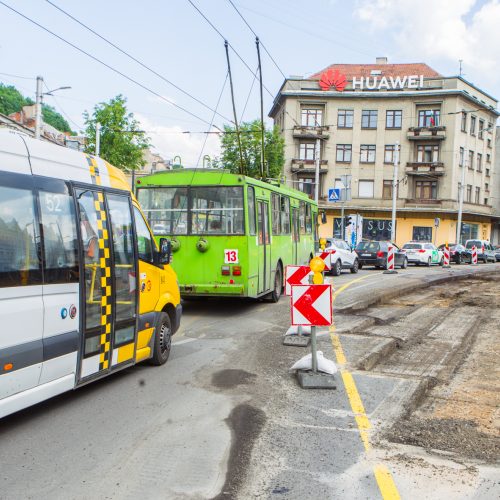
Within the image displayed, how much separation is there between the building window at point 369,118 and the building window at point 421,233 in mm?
10693

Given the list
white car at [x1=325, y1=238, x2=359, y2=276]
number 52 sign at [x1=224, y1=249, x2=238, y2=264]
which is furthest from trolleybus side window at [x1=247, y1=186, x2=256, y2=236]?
white car at [x1=325, y1=238, x2=359, y2=276]

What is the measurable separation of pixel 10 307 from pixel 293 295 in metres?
3.42

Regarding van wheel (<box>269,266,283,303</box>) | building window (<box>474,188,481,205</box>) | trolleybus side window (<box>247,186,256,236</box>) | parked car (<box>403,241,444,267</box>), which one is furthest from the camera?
building window (<box>474,188,481,205</box>)

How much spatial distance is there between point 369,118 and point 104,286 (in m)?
53.1

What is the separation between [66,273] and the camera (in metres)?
5.47

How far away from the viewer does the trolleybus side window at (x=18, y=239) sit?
475 centimetres

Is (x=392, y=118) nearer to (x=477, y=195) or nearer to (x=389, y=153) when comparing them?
(x=389, y=153)

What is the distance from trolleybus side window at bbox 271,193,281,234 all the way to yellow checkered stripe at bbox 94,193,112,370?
805 cm

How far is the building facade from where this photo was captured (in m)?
55.0

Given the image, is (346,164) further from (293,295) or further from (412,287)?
(293,295)

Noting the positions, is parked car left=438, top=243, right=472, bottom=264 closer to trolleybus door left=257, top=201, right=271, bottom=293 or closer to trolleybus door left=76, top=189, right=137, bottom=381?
trolleybus door left=257, top=201, right=271, bottom=293

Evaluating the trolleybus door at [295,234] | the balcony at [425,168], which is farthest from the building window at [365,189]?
the trolleybus door at [295,234]

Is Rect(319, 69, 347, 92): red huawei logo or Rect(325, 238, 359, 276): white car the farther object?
Rect(319, 69, 347, 92): red huawei logo

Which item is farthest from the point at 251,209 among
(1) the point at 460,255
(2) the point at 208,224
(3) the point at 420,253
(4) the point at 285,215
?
(1) the point at 460,255
